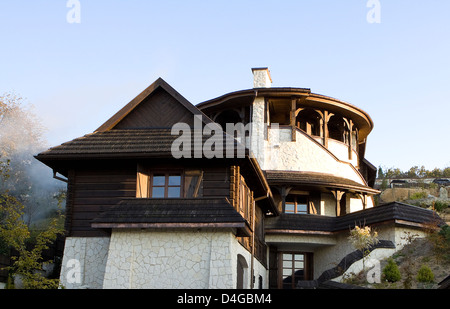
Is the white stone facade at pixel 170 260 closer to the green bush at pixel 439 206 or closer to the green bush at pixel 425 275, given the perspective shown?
the green bush at pixel 425 275

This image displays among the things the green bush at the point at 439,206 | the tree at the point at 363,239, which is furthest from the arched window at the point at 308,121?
the tree at the point at 363,239

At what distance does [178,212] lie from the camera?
14.3m

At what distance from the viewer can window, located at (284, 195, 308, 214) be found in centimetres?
2578

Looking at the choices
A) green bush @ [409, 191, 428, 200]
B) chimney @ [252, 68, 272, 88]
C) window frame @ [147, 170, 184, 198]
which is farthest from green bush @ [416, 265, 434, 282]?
green bush @ [409, 191, 428, 200]

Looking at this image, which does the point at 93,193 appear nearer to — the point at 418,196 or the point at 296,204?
the point at 296,204

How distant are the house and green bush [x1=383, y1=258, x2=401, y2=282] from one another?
7.25 feet

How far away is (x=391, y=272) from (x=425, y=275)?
1.11 metres

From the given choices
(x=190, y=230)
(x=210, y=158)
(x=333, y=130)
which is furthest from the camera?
(x=333, y=130)

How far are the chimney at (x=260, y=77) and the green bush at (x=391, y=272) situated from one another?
432 inches

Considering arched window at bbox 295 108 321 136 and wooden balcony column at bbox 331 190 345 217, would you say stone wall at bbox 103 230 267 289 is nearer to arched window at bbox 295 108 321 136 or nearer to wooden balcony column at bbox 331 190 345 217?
wooden balcony column at bbox 331 190 345 217

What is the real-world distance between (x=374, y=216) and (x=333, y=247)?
3.01 meters
